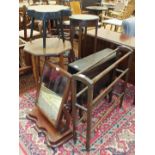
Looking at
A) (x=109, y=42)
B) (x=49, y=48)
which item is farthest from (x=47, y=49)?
(x=109, y=42)

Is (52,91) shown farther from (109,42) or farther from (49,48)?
(109,42)

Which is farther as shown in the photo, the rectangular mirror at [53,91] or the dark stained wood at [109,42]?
the dark stained wood at [109,42]

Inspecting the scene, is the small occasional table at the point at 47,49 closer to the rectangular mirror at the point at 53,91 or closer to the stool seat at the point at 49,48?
the stool seat at the point at 49,48

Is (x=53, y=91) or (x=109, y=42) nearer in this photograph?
(x=53, y=91)

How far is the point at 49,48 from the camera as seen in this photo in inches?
78.0

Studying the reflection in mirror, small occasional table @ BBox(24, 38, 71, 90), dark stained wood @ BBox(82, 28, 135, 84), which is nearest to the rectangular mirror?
the reflection in mirror

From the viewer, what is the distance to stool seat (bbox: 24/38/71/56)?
1.88 metres

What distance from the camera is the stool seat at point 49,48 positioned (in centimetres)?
188

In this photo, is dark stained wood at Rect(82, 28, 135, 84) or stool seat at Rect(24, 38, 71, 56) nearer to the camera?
stool seat at Rect(24, 38, 71, 56)

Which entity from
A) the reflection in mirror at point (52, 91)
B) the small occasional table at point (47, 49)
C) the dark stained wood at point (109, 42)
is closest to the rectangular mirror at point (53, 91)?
the reflection in mirror at point (52, 91)

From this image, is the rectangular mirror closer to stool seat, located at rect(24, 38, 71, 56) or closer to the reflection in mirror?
the reflection in mirror
